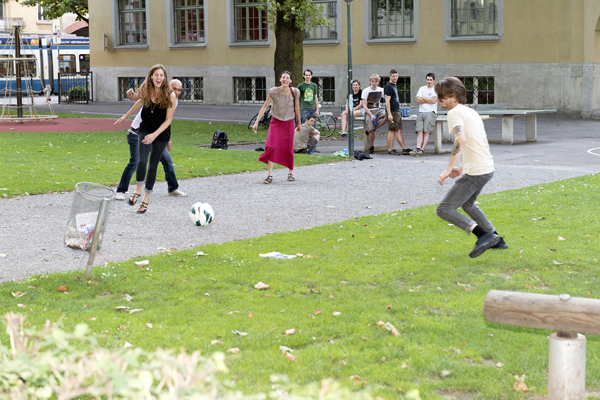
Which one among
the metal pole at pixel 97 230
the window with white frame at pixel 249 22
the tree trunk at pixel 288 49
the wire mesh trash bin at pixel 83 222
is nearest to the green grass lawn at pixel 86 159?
the tree trunk at pixel 288 49

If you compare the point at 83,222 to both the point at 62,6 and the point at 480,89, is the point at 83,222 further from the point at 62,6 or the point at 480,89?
the point at 62,6

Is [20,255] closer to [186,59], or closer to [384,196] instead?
[384,196]

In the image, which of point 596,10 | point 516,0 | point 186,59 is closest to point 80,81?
point 186,59

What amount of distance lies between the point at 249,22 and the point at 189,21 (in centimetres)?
333

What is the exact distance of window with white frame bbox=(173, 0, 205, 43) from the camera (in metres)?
36.5

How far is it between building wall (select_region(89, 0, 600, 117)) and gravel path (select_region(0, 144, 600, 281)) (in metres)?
12.7

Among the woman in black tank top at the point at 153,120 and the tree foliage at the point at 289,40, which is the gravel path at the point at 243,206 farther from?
the tree foliage at the point at 289,40

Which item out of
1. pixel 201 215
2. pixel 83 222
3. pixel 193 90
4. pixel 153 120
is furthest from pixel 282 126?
pixel 193 90

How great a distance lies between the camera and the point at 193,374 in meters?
2.55

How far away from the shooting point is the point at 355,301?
593 centimetres

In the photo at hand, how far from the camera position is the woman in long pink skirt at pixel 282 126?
12562 mm

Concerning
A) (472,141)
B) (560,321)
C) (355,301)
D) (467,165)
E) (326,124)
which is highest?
(326,124)

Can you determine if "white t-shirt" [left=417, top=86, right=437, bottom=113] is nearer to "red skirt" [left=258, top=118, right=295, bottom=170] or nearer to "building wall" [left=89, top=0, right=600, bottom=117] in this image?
"red skirt" [left=258, top=118, right=295, bottom=170]

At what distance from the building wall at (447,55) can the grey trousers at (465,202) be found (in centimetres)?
2117
